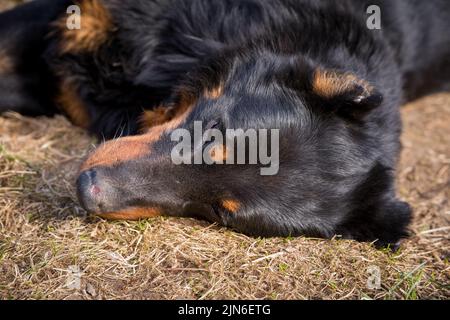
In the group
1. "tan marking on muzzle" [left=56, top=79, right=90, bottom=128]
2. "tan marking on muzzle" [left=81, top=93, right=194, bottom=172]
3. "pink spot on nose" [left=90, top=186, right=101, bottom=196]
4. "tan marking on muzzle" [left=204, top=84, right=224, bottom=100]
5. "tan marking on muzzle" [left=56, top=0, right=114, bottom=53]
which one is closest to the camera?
"pink spot on nose" [left=90, top=186, right=101, bottom=196]

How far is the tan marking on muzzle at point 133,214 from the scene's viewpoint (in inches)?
127

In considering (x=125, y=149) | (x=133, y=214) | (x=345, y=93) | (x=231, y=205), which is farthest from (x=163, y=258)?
(x=345, y=93)

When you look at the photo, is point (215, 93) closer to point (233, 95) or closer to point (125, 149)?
point (233, 95)

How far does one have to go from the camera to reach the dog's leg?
4.30 m

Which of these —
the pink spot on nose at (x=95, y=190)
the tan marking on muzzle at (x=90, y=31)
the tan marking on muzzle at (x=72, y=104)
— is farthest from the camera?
the tan marking on muzzle at (x=72, y=104)

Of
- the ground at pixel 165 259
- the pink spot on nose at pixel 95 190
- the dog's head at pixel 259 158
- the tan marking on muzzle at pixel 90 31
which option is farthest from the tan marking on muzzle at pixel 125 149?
the tan marking on muzzle at pixel 90 31

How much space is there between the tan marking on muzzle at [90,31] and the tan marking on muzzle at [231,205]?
1569mm

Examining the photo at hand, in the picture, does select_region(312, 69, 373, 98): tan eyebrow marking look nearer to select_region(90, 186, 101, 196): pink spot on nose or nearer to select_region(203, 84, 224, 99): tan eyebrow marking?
select_region(203, 84, 224, 99): tan eyebrow marking

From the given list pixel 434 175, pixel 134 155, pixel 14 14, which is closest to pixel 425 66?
pixel 434 175

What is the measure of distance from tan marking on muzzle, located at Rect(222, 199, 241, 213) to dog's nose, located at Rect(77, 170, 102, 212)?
2.27ft

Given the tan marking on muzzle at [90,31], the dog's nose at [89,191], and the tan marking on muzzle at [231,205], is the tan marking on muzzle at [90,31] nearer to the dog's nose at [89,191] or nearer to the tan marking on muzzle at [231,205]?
the dog's nose at [89,191]

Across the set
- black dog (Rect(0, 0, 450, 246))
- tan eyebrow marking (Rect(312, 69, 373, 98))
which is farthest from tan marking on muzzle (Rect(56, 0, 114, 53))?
tan eyebrow marking (Rect(312, 69, 373, 98))
